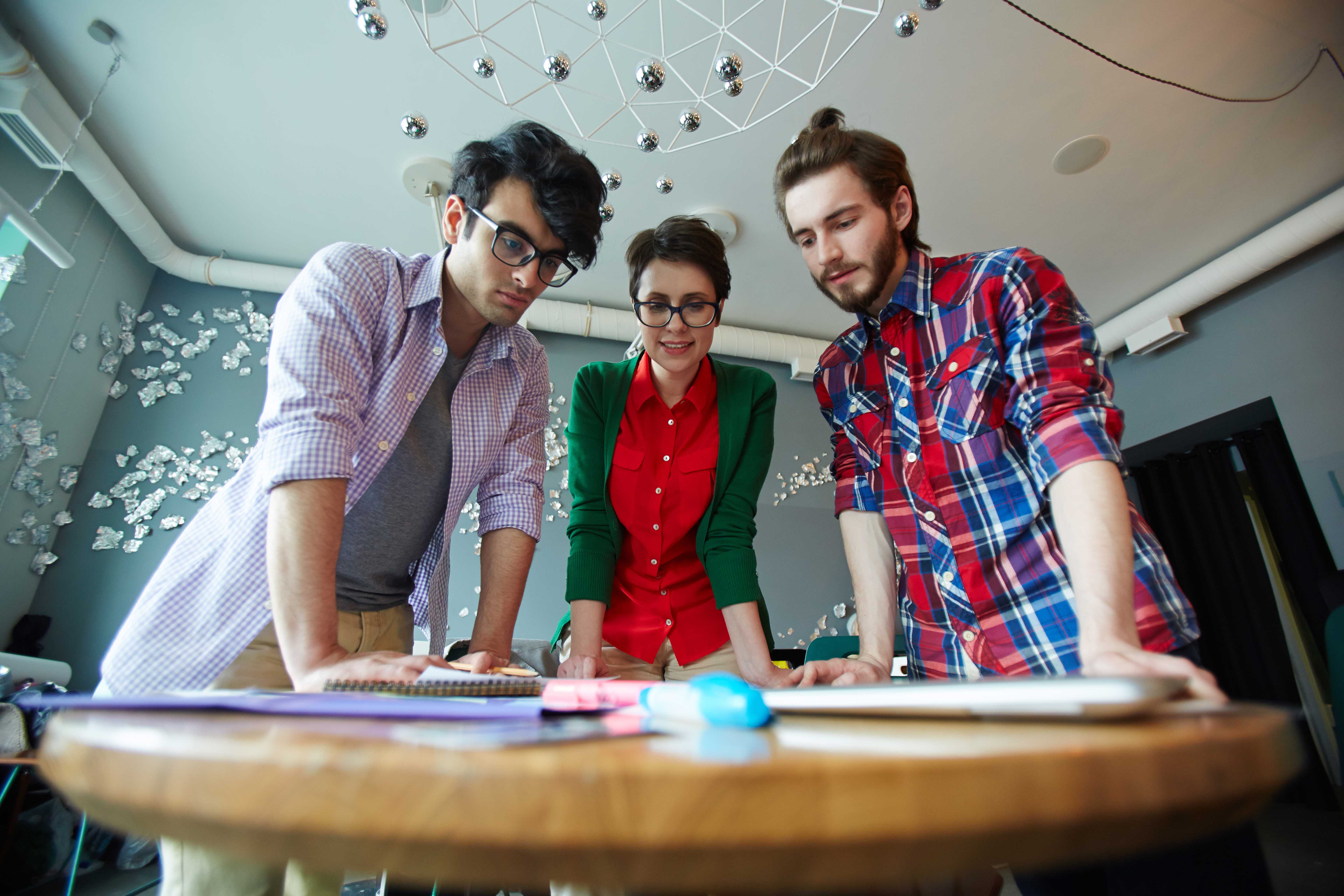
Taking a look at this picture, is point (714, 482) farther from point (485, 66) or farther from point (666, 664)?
point (485, 66)

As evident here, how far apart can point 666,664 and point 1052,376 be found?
38.8 inches

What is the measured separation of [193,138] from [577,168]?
3.18m

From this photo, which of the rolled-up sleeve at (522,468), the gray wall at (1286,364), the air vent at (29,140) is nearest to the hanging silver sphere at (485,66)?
the rolled-up sleeve at (522,468)

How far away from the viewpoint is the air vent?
2.75 metres

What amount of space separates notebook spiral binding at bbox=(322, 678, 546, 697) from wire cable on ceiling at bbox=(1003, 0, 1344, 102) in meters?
3.26

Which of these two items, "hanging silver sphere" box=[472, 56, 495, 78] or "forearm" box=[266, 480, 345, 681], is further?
"hanging silver sphere" box=[472, 56, 495, 78]

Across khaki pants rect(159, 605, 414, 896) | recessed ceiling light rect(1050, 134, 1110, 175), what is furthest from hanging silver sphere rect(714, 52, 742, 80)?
recessed ceiling light rect(1050, 134, 1110, 175)

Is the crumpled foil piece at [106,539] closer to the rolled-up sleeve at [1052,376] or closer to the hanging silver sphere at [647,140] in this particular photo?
the hanging silver sphere at [647,140]

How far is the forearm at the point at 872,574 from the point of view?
1217 millimetres

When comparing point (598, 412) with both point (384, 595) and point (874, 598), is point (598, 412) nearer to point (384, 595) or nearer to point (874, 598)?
point (384, 595)

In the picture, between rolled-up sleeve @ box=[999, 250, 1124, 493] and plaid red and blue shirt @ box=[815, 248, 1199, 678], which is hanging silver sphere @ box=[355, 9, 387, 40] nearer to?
plaid red and blue shirt @ box=[815, 248, 1199, 678]

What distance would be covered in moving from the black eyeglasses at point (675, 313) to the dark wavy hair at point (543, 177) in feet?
0.84

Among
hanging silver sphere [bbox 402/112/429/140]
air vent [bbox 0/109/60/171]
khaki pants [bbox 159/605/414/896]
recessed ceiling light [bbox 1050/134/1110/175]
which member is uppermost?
recessed ceiling light [bbox 1050/134/1110/175]

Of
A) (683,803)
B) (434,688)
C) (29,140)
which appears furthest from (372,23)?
(29,140)
